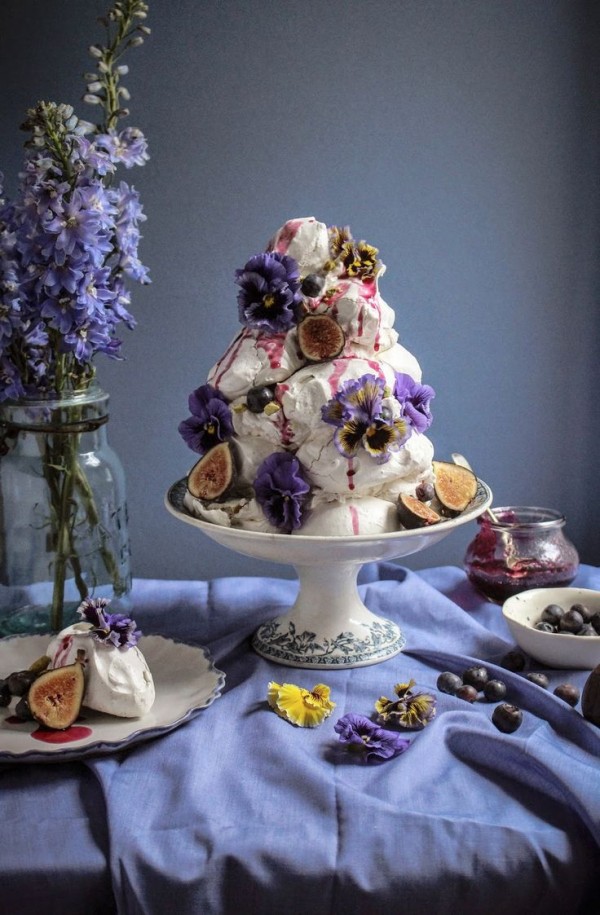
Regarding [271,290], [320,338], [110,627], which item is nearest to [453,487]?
[320,338]

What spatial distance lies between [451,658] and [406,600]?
0.86 ft

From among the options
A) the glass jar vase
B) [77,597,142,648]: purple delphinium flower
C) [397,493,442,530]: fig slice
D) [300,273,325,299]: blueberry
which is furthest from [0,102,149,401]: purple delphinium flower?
[397,493,442,530]: fig slice

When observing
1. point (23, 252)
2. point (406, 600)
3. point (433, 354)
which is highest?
point (23, 252)

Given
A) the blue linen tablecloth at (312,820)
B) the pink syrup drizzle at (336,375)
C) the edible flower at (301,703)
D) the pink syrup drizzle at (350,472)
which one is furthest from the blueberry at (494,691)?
the pink syrup drizzle at (336,375)

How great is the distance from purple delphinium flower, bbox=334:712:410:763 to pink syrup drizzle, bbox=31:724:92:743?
1.11 feet

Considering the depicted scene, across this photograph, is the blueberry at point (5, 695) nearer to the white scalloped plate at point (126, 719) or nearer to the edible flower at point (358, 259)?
the white scalloped plate at point (126, 719)

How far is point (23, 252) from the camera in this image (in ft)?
5.17

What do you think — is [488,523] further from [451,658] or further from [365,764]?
[365,764]

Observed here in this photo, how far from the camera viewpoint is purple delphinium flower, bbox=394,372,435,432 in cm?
161

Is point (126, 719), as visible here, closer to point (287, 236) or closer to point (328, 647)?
point (328, 647)

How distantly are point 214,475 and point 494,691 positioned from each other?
53cm

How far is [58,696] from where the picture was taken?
1434mm

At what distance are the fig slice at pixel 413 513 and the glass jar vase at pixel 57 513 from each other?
51 cm

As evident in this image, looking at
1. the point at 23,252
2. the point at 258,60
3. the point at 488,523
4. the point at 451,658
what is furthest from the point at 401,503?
the point at 258,60
